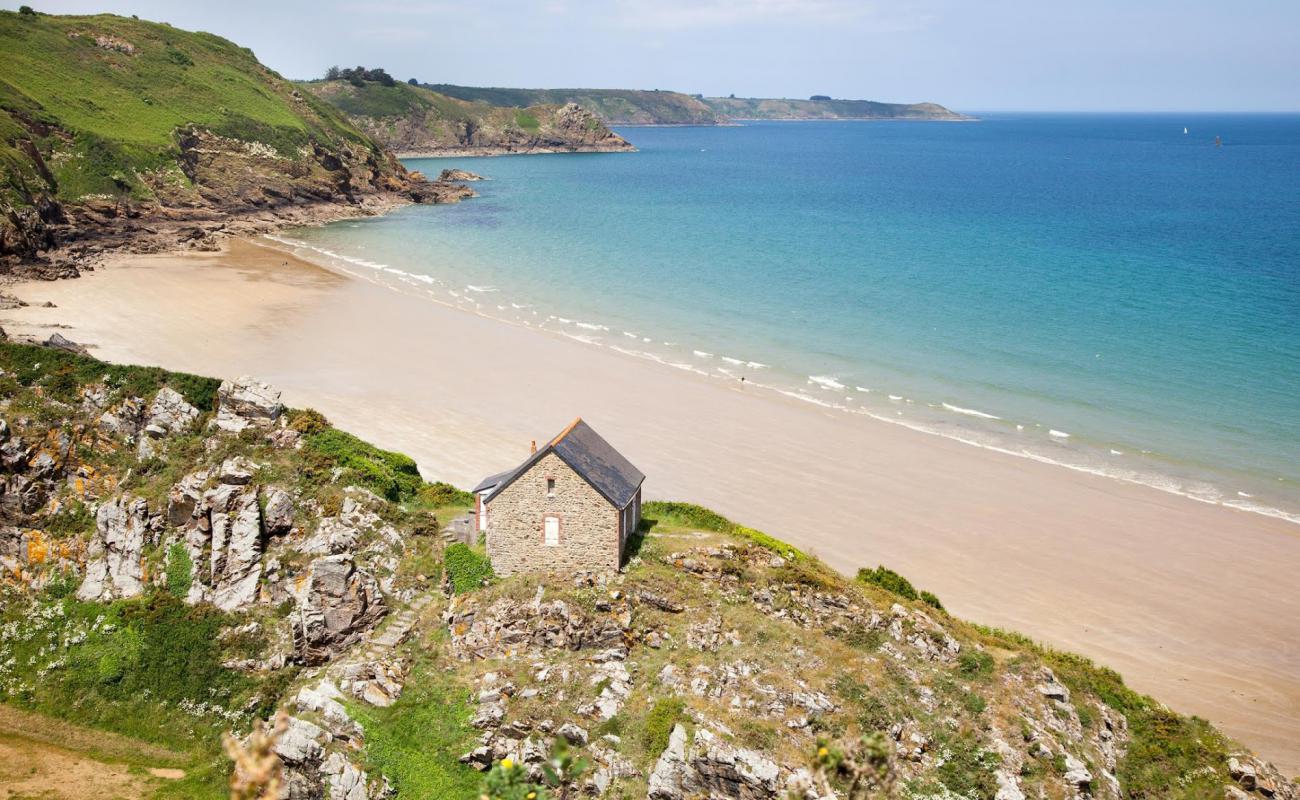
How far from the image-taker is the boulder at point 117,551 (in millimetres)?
28625

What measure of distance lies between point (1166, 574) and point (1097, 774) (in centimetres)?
1678

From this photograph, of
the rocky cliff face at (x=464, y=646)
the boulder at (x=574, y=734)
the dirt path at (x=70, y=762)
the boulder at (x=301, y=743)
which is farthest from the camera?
the boulder at (x=574, y=734)

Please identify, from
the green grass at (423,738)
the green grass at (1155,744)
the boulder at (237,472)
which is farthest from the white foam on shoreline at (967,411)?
the boulder at (237,472)

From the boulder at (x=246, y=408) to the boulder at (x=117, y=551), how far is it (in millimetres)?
4038

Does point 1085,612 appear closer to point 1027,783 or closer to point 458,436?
point 1027,783

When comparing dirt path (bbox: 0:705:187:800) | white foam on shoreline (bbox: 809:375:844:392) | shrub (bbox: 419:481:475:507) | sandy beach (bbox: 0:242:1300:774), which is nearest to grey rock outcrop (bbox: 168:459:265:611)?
dirt path (bbox: 0:705:187:800)

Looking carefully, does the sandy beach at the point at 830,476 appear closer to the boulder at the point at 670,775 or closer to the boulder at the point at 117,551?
the boulder at the point at 117,551

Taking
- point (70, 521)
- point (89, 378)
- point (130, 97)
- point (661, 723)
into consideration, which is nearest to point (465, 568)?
point (661, 723)

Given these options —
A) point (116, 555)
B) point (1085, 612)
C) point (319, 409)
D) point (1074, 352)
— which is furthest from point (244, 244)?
point (1085, 612)

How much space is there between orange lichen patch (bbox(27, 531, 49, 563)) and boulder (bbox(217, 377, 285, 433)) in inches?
257

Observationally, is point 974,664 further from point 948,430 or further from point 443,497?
point 948,430

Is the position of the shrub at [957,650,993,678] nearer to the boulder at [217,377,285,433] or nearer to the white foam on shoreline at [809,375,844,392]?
the boulder at [217,377,285,433]

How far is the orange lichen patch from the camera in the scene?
2988cm

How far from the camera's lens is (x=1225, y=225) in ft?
359
